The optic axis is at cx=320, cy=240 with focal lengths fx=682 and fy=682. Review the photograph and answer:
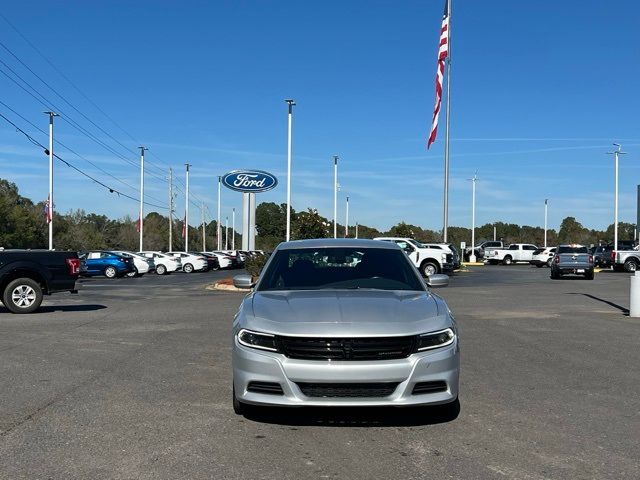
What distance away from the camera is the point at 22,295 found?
15.7 meters

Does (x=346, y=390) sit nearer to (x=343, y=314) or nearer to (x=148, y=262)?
(x=343, y=314)

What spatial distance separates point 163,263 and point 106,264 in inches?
256

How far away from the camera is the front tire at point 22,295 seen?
1558 centimetres

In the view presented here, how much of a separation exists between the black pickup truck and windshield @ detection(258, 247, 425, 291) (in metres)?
10.4

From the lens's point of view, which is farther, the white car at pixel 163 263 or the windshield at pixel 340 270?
the white car at pixel 163 263

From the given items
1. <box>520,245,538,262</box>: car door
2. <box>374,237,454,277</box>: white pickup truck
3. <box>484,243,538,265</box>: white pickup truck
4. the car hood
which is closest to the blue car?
<box>374,237,454,277</box>: white pickup truck

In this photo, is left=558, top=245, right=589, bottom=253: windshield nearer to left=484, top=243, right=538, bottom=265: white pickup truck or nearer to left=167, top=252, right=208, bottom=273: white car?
left=484, top=243, right=538, bottom=265: white pickup truck

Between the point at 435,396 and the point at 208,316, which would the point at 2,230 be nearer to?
the point at 208,316

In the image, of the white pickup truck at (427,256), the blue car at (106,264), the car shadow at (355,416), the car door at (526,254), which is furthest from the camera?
the car door at (526,254)

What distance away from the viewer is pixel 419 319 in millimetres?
5590

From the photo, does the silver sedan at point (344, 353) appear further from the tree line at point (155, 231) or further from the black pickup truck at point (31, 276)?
the tree line at point (155, 231)

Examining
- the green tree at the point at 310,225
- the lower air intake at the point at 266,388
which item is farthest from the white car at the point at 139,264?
the lower air intake at the point at 266,388

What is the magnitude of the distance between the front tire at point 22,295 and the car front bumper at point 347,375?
11.9 m

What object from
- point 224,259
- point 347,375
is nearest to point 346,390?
point 347,375
